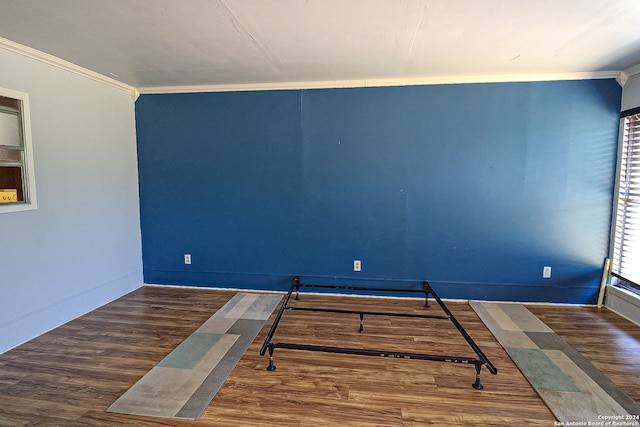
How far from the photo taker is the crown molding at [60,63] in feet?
8.37

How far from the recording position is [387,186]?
12.1ft

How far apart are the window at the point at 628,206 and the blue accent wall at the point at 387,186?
0.10 meters

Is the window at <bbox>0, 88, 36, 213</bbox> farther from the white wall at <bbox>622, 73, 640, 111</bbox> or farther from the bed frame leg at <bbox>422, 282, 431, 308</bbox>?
the white wall at <bbox>622, 73, 640, 111</bbox>

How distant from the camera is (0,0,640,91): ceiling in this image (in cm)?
202

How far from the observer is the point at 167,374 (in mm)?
2266

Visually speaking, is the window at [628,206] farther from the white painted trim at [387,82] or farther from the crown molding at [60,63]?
the crown molding at [60,63]

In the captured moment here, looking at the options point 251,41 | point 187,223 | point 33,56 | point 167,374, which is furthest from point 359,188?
point 33,56

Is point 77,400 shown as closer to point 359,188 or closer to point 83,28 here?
point 83,28

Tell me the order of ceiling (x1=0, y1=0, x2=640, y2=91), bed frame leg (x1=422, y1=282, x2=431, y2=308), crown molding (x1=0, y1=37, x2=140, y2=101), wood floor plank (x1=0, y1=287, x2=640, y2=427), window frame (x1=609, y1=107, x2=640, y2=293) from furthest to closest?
bed frame leg (x1=422, y1=282, x2=431, y2=308), window frame (x1=609, y1=107, x2=640, y2=293), crown molding (x1=0, y1=37, x2=140, y2=101), ceiling (x1=0, y1=0, x2=640, y2=91), wood floor plank (x1=0, y1=287, x2=640, y2=427)

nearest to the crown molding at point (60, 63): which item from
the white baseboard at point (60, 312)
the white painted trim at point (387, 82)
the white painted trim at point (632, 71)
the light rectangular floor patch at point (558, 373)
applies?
the white painted trim at point (387, 82)

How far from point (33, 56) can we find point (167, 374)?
9.19 ft

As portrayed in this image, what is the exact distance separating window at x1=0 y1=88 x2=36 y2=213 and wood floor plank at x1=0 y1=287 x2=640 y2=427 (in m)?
1.19

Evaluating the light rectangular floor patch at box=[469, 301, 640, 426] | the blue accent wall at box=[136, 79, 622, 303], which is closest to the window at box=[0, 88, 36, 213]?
the blue accent wall at box=[136, 79, 622, 303]

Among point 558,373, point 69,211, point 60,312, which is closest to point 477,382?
point 558,373
